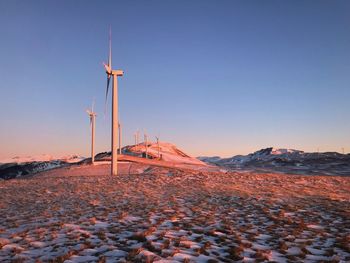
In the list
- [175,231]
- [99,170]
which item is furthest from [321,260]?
[99,170]

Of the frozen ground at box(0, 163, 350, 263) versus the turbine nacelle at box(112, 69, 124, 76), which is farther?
the turbine nacelle at box(112, 69, 124, 76)

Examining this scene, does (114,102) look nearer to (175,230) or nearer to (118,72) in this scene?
(118,72)

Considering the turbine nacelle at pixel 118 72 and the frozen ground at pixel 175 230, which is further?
the turbine nacelle at pixel 118 72

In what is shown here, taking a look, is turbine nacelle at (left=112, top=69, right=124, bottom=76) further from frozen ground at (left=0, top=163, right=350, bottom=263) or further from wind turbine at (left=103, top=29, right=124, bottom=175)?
frozen ground at (left=0, top=163, right=350, bottom=263)

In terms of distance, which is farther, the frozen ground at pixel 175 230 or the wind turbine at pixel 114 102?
the wind turbine at pixel 114 102

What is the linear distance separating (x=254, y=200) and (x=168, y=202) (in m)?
4.98

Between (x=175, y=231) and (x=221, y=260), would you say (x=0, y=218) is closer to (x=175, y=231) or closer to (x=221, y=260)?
(x=175, y=231)

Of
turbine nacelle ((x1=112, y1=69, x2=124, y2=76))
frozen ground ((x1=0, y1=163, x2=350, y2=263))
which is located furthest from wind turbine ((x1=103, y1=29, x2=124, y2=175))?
frozen ground ((x1=0, y1=163, x2=350, y2=263))

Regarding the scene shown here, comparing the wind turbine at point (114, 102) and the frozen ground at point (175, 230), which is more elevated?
the wind turbine at point (114, 102)

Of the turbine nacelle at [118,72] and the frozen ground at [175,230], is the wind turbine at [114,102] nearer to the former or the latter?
the turbine nacelle at [118,72]

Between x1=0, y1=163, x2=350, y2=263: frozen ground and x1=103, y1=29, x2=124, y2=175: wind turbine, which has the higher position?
x1=103, y1=29, x2=124, y2=175: wind turbine

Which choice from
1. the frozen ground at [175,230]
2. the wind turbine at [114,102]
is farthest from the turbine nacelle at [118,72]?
the frozen ground at [175,230]

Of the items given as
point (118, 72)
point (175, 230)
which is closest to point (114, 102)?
point (118, 72)

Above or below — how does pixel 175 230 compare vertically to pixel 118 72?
below
